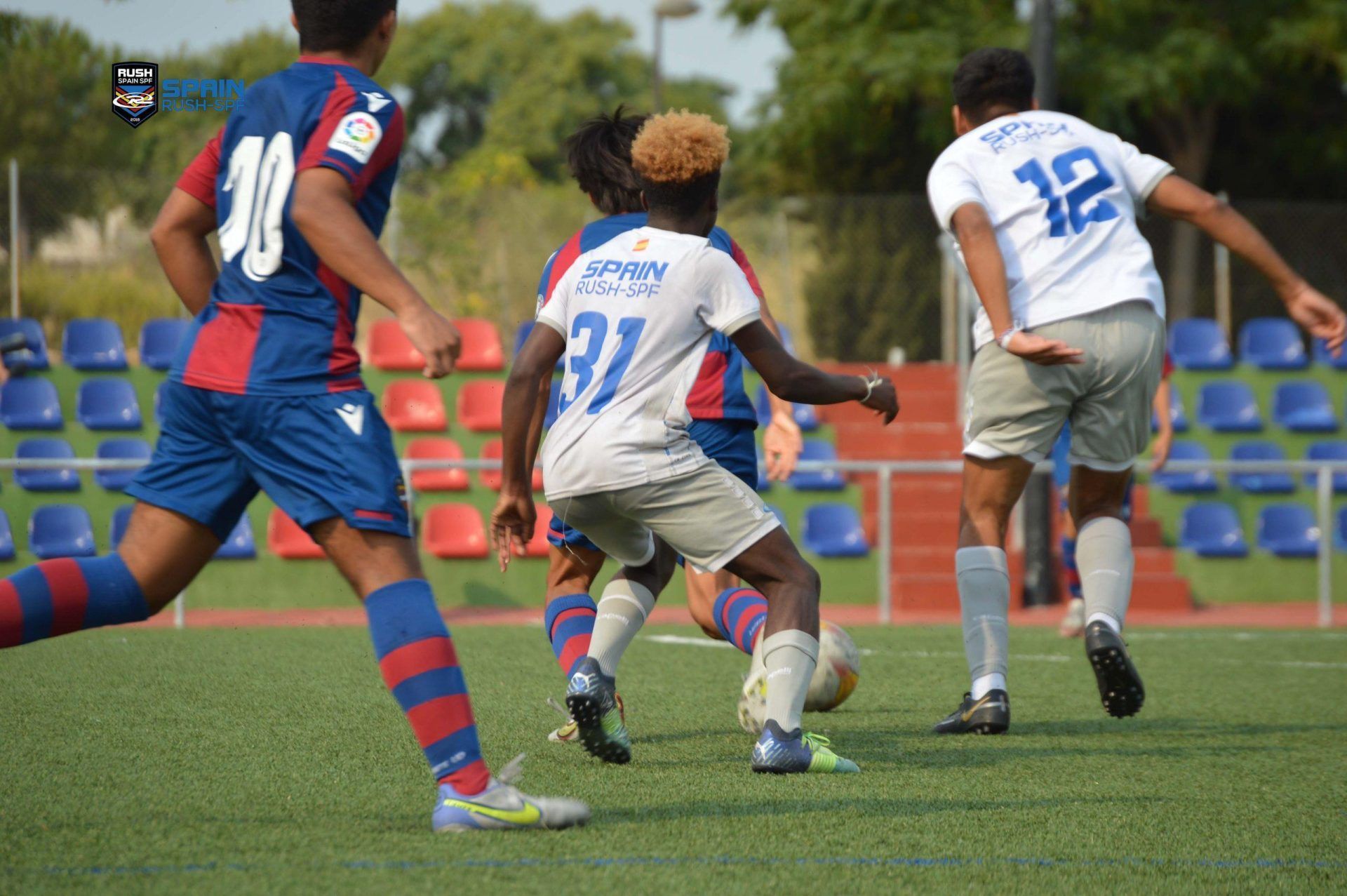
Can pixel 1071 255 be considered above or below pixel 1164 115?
below

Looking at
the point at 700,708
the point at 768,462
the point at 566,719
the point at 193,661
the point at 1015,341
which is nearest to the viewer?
the point at 1015,341

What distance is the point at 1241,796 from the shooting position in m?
3.96

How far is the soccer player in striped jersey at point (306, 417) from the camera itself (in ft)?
10.2

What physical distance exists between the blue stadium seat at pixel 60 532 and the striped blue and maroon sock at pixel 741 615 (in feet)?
23.2

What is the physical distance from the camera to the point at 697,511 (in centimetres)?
385

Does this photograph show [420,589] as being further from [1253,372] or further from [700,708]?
[1253,372]

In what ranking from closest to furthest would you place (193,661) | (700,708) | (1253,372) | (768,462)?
1. (768,462)
2. (700,708)
3. (193,661)
4. (1253,372)

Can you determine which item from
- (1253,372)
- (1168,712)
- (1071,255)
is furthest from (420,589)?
(1253,372)

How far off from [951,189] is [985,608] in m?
1.39

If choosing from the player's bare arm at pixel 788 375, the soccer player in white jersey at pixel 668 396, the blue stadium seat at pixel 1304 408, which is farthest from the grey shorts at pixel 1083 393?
the blue stadium seat at pixel 1304 408

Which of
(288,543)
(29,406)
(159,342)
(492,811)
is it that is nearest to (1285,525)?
(288,543)

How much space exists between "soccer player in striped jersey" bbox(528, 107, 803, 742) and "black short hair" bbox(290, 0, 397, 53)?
49.0 inches

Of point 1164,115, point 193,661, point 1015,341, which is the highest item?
point 1164,115

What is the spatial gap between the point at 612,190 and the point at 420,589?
6.77ft
